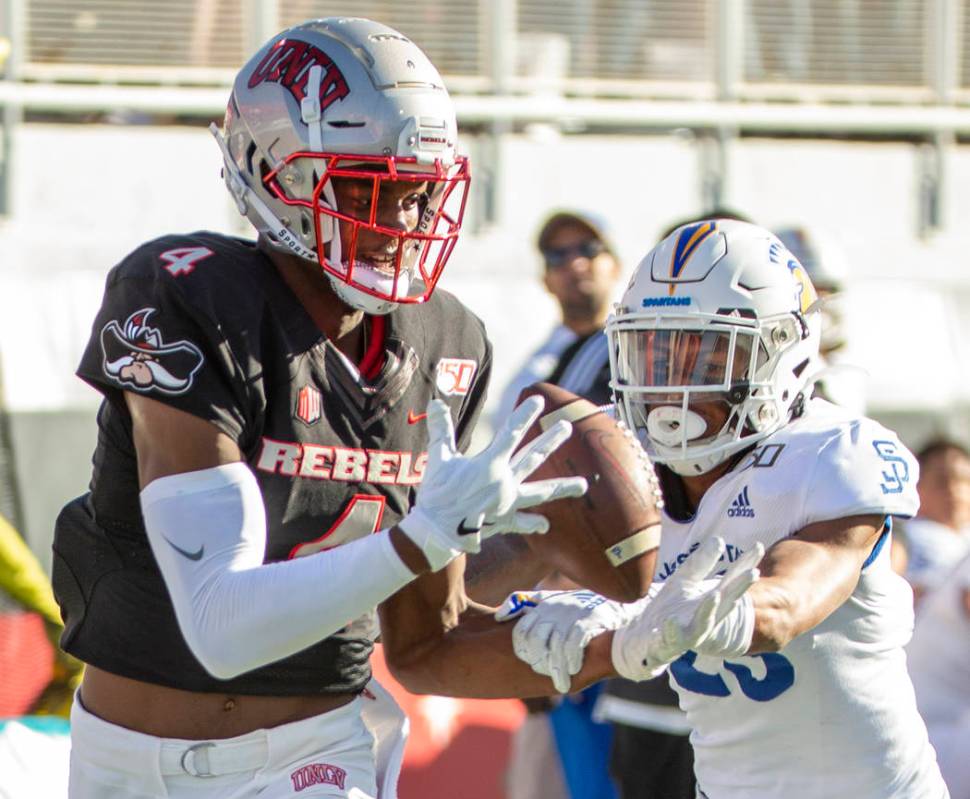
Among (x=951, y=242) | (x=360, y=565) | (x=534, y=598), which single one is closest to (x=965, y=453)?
(x=951, y=242)

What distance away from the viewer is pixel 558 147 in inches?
371

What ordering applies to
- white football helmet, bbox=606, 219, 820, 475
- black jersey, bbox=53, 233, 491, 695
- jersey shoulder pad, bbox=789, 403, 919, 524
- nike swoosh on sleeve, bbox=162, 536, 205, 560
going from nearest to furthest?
nike swoosh on sleeve, bbox=162, 536, 205, 560 → black jersey, bbox=53, 233, 491, 695 → jersey shoulder pad, bbox=789, 403, 919, 524 → white football helmet, bbox=606, 219, 820, 475

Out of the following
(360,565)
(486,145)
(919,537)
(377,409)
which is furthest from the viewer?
(486,145)

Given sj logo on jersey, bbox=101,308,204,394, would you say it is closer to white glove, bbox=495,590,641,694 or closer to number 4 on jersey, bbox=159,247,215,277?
number 4 on jersey, bbox=159,247,215,277

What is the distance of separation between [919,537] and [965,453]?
0.44 metres

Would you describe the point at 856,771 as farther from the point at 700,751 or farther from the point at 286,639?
the point at 286,639

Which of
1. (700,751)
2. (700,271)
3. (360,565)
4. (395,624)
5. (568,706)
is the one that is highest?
(700,271)

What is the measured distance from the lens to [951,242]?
9.85m

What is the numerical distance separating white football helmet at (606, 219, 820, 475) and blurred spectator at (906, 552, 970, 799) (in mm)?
1356

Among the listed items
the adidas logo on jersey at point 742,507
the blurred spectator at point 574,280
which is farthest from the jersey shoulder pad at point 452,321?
the blurred spectator at point 574,280

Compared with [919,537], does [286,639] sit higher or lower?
higher

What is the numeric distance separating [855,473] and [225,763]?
3.91 feet

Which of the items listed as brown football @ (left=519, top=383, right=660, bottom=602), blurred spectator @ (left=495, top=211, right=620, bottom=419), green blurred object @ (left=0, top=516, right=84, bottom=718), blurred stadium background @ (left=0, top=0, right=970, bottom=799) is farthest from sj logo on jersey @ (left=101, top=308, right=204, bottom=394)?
blurred stadium background @ (left=0, top=0, right=970, bottom=799)

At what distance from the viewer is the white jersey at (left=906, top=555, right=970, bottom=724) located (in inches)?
185
